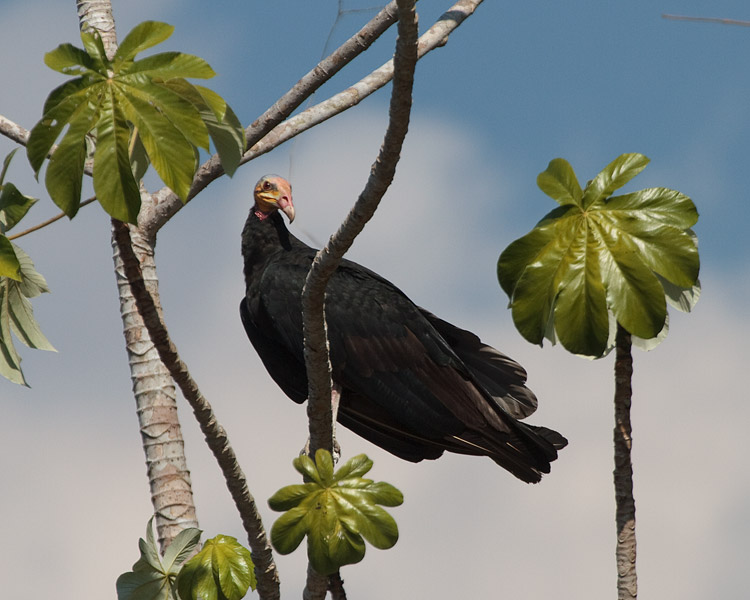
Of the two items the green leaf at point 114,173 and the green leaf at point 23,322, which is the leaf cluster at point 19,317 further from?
the green leaf at point 114,173

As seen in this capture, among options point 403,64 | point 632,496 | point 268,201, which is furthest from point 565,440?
point 403,64

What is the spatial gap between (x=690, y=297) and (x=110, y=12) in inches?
180

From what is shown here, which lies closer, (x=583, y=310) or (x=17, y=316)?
(x=583, y=310)

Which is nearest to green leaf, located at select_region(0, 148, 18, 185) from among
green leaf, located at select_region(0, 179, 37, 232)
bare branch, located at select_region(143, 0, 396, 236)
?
green leaf, located at select_region(0, 179, 37, 232)

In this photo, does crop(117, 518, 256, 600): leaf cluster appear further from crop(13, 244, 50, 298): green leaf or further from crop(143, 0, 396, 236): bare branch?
crop(143, 0, 396, 236): bare branch

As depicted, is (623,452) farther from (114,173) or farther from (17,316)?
(17,316)

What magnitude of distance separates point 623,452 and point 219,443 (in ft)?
5.31

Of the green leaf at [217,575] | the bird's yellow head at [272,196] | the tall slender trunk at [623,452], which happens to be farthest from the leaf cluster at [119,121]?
the bird's yellow head at [272,196]

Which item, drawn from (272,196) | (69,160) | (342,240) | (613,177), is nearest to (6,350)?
(342,240)

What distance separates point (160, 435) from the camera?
5387 mm

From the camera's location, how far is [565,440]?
544 centimetres

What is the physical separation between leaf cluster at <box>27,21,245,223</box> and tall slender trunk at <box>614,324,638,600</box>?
1989 mm

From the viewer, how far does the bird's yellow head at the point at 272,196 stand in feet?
20.6

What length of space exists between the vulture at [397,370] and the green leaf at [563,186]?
8.32 ft
